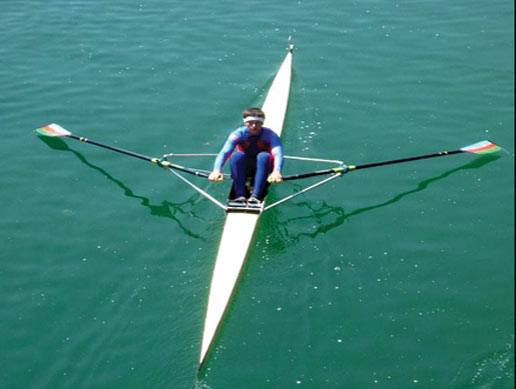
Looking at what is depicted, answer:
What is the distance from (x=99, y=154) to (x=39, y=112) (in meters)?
2.87

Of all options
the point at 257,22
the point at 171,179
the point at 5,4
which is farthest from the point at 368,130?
the point at 5,4

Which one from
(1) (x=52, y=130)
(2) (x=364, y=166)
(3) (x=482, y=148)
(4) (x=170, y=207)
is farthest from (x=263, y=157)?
(1) (x=52, y=130)

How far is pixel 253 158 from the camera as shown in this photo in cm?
1160

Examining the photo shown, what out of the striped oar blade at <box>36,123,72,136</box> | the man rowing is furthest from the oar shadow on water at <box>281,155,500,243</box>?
the striped oar blade at <box>36,123,72,136</box>

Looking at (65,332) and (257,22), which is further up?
(257,22)

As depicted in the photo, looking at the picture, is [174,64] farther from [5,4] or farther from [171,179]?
[5,4]

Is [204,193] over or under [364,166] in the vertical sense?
under

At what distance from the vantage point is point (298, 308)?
9359mm

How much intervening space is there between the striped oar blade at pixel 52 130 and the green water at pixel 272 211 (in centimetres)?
33

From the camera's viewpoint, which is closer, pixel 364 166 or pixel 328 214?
pixel 328 214

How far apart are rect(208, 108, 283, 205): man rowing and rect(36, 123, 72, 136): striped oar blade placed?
451 cm

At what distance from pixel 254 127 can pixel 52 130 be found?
5.47m

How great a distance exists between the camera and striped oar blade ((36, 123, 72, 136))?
44.8 feet

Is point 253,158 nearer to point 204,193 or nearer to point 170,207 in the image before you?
point 204,193
